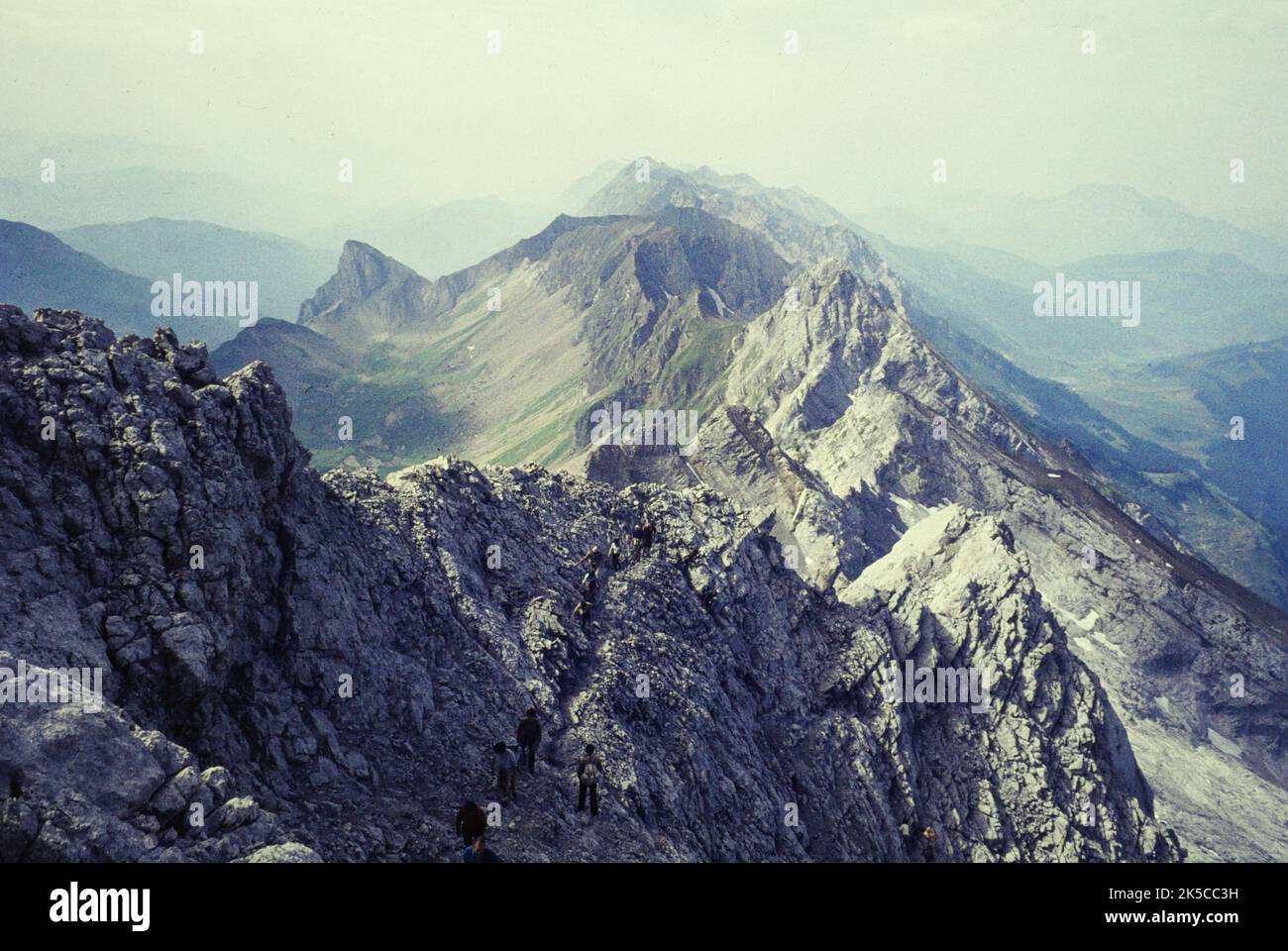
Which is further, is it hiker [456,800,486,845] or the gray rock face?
hiker [456,800,486,845]

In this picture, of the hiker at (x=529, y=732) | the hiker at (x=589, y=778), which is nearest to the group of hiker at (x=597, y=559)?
the hiker at (x=529, y=732)

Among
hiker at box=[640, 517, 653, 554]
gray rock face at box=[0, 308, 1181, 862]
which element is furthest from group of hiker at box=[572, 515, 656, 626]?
gray rock face at box=[0, 308, 1181, 862]

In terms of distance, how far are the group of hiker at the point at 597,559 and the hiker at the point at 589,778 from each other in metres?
13.2

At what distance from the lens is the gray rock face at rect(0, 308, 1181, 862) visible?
22469mm

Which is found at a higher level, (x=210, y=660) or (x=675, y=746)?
(x=210, y=660)

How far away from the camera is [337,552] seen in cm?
3512

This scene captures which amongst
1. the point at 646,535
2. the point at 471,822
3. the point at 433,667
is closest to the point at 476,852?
the point at 471,822

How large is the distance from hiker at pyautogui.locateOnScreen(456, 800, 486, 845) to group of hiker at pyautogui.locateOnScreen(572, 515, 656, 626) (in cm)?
1875

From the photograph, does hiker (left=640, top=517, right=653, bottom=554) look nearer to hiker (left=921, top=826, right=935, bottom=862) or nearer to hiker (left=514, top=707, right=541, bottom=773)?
hiker (left=514, top=707, right=541, bottom=773)

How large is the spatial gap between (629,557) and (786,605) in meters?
12.8

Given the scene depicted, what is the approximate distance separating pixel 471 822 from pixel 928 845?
106ft

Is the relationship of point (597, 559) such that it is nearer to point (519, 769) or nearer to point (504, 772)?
point (519, 769)
